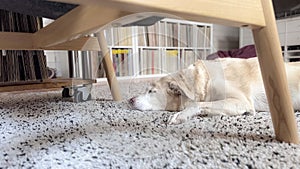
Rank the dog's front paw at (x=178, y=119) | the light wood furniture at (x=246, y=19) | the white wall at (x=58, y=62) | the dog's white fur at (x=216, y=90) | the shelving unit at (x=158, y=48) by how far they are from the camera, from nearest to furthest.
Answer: the light wood furniture at (x=246, y=19), the dog's front paw at (x=178, y=119), the dog's white fur at (x=216, y=90), the shelving unit at (x=158, y=48), the white wall at (x=58, y=62)

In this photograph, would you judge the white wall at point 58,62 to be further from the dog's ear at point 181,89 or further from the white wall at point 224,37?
the white wall at point 224,37

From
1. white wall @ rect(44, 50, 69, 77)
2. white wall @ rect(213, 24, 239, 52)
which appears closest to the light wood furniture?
white wall @ rect(44, 50, 69, 77)

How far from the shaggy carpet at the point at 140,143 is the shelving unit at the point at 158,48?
0.37 meters

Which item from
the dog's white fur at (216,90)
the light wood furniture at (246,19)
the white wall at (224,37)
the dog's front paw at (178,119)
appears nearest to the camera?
the light wood furniture at (246,19)

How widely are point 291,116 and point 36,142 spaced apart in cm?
57

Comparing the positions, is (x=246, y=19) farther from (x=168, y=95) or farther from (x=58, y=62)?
(x=58, y=62)

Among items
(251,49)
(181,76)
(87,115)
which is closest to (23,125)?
(87,115)

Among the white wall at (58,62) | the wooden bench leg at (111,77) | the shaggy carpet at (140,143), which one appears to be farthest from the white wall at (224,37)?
the shaggy carpet at (140,143)

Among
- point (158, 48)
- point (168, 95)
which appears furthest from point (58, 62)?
point (168, 95)

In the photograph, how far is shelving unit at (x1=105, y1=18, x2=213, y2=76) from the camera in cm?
109

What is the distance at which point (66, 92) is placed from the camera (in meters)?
1.40

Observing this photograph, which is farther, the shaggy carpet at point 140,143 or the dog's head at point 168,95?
the dog's head at point 168,95

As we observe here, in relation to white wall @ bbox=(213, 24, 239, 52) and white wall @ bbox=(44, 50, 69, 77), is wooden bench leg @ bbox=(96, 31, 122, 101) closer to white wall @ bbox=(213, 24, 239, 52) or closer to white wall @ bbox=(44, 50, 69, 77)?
white wall @ bbox=(44, 50, 69, 77)

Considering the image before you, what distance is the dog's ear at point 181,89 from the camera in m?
0.89
